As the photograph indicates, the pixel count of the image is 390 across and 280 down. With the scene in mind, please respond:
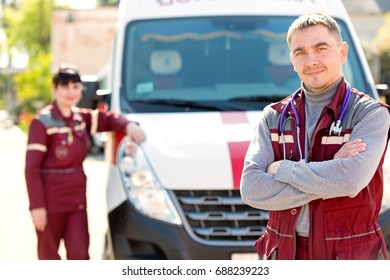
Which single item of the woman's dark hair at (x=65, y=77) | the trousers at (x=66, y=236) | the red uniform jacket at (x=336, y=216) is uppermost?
the woman's dark hair at (x=65, y=77)

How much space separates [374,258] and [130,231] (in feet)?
6.40

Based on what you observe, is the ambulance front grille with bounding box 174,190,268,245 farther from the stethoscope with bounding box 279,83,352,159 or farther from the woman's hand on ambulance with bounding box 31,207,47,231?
the stethoscope with bounding box 279,83,352,159

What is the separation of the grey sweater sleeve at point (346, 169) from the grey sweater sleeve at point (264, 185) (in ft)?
0.11

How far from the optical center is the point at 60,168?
4.70 meters

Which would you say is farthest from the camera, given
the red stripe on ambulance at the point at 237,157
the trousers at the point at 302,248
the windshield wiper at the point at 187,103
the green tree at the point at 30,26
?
the green tree at the point at 30,26

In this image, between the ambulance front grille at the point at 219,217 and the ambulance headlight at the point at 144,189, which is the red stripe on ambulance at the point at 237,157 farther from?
the ambulance headlight at the point at 144,189

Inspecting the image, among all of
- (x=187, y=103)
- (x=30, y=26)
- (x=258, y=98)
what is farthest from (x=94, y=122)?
(x=30, y=26)

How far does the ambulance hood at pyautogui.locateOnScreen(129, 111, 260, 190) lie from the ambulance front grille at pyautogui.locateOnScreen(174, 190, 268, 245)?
7 centimetres

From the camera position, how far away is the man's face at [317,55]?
2646mm

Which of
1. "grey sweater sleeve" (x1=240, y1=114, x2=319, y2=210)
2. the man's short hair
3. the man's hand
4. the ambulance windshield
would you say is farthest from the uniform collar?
the man's hand

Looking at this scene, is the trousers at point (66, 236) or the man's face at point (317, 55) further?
the trousers at point (66, 236)

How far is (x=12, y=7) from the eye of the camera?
57.6 meters

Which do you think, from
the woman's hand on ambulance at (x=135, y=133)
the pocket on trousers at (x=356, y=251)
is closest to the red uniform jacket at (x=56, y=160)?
the woman's hand on ambulance at (x=135, y=133)
